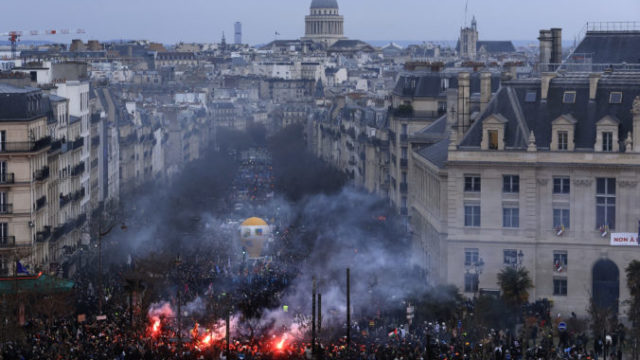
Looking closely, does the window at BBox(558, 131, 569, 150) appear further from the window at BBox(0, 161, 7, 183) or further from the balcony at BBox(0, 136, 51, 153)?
the window at BBox(0, 161, 7, 183)

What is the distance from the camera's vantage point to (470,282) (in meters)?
68.9

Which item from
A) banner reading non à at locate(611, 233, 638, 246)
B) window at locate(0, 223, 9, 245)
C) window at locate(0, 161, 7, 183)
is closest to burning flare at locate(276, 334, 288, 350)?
banner reading non à at locate(611, 233, 638, 246)

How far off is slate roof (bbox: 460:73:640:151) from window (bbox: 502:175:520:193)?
53.5 inches

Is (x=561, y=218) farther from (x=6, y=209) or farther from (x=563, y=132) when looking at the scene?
(x=6, y=209)

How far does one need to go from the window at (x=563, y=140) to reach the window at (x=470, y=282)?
21.9 feet

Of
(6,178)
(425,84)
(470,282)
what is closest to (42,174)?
(6,178)

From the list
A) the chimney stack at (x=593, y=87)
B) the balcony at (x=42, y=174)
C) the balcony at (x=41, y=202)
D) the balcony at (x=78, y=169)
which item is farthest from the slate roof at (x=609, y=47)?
the balcony at (x=78, y=169)

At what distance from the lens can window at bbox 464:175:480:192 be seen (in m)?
68.8

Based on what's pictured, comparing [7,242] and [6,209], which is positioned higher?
[6,209]

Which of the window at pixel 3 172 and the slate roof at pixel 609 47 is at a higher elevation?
the slate roof at pixel 609 47

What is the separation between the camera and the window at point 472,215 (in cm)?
6888

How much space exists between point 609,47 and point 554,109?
9732 mm

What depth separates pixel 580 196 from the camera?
67688mm

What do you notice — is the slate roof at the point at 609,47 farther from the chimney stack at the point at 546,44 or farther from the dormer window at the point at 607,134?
the dormer window at the point at 607,134
